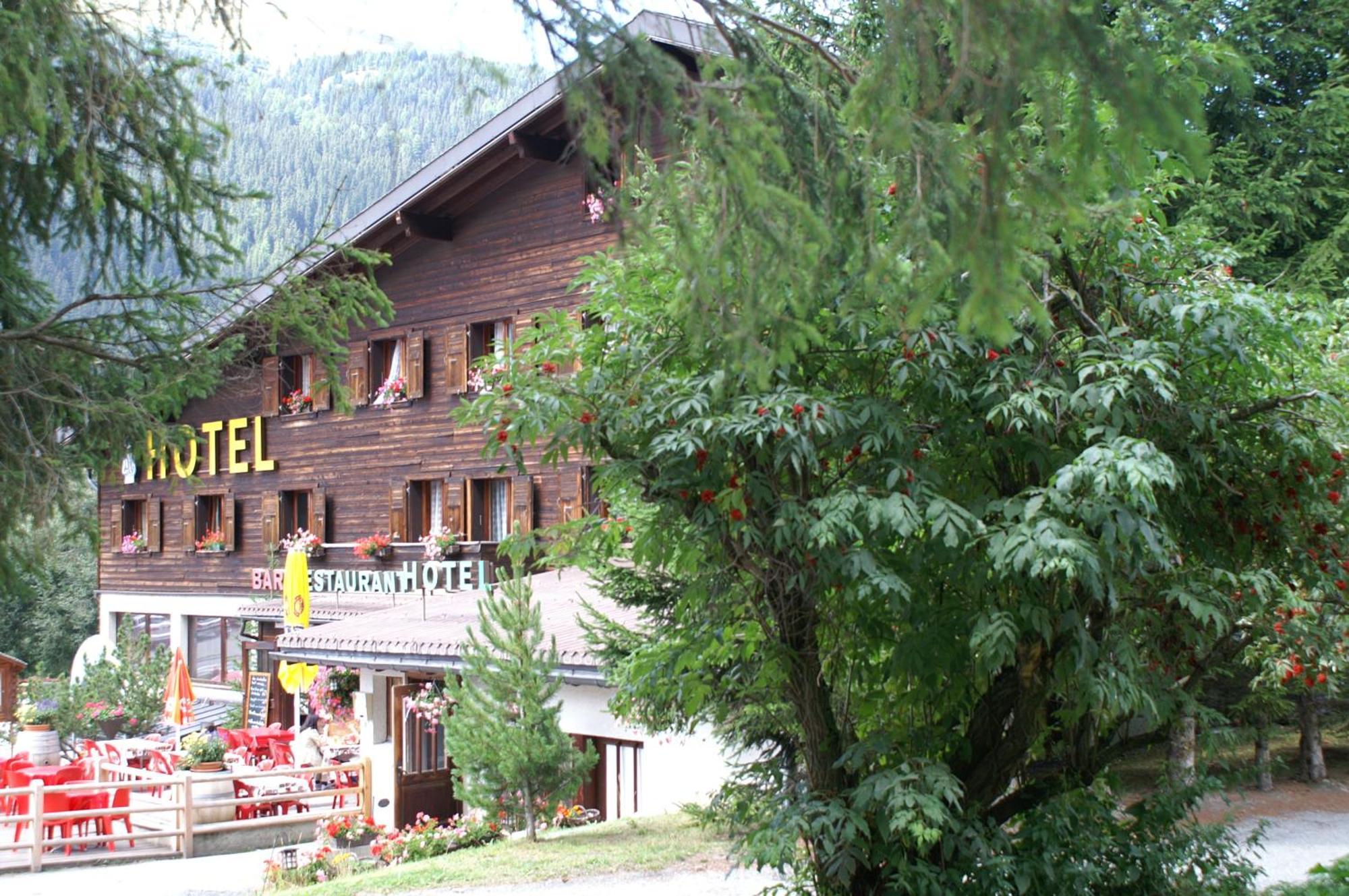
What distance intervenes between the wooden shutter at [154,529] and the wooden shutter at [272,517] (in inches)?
182

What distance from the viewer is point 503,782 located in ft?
41.2

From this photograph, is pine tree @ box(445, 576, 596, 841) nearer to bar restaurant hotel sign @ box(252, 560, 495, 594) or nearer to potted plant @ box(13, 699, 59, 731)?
bar restaurant hotel sign @ box(252, 560, 495, 594)

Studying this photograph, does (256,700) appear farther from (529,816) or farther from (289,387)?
(529,816)

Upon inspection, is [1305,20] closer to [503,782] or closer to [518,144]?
[518,144]

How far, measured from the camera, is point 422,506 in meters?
22.9

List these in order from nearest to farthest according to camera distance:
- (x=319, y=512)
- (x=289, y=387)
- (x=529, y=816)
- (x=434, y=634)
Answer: (x=529, y=816), (x=434, y=634), (x=319, y=512), (x=289, y=387)

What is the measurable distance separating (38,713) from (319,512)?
668 centimetres

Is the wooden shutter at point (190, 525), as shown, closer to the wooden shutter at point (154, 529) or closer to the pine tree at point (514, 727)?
the wooden shutter at point (154, 529)

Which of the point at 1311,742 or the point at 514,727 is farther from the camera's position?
the point at 1311,742

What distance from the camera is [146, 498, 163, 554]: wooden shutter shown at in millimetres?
29094

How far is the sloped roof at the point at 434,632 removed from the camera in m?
14.1

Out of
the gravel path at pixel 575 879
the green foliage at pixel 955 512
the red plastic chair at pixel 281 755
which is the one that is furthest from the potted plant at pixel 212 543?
the green foliage at pixel 955 512

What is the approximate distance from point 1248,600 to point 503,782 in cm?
766

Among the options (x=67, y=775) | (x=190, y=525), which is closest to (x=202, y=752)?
(x=67, y=775)
